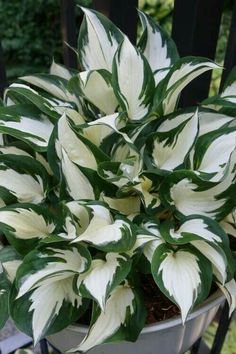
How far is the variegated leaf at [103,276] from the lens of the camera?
520 millimetres

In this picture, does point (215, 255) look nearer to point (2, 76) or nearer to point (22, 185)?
point (22, 185)

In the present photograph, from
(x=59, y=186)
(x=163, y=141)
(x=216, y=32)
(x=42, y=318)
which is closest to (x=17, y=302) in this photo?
(x=42, y=318)

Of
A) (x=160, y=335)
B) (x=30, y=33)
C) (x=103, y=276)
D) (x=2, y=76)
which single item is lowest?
(x=30, y=33)

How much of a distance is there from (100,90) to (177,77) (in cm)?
10

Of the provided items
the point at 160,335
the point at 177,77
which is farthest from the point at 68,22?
the point at 160,335

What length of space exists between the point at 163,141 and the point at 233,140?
83 mm

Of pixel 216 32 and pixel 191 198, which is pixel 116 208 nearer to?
pixel 191 198

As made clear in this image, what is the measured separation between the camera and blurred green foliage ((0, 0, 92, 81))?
253cm

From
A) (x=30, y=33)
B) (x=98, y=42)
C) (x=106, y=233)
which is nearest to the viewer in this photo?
(x=106, y=233)

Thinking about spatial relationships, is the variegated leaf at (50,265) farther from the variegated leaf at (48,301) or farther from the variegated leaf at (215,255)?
the variegated leaf at (215,255)

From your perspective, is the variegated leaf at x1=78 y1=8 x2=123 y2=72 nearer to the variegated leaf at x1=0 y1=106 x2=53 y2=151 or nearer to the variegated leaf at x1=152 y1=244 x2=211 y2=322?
the variegated leaf at x1=0 y1=106 x2=53 y2=151

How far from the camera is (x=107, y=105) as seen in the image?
65 cm

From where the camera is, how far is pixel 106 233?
1.77ft

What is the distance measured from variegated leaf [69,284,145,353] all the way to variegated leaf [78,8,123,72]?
29 centimetres
